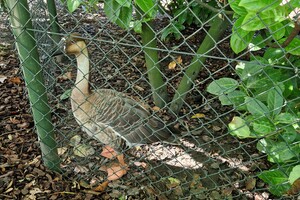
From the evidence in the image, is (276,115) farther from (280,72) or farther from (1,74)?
(1,74)

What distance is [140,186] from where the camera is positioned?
9.07ft

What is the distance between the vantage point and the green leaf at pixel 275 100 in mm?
1779

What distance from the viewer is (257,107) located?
5.99 feet

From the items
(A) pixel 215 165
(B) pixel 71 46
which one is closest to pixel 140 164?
(A) pixel 215 165

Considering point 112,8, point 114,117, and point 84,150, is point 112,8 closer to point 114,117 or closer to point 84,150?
point 114,117

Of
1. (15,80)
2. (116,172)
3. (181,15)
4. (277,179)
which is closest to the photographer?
(277,179)

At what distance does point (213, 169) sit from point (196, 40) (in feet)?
7.20

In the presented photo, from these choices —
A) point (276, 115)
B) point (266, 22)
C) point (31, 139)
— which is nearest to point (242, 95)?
point (276, 115)

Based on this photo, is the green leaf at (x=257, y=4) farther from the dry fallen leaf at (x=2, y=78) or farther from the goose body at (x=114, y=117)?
the dry fallen leaf at (x=2, y=78)

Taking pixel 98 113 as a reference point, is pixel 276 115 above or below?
below

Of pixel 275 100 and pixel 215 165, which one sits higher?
pixel 275 100

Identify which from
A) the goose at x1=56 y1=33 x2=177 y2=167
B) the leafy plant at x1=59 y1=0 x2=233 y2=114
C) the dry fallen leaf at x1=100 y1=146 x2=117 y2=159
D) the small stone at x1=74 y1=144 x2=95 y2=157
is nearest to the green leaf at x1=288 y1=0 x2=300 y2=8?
the leafy plant at x1=59 y1=0 x2=233 y2=114

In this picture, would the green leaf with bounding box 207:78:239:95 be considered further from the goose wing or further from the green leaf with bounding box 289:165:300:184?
the goose wing

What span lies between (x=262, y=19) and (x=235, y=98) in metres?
0.69
